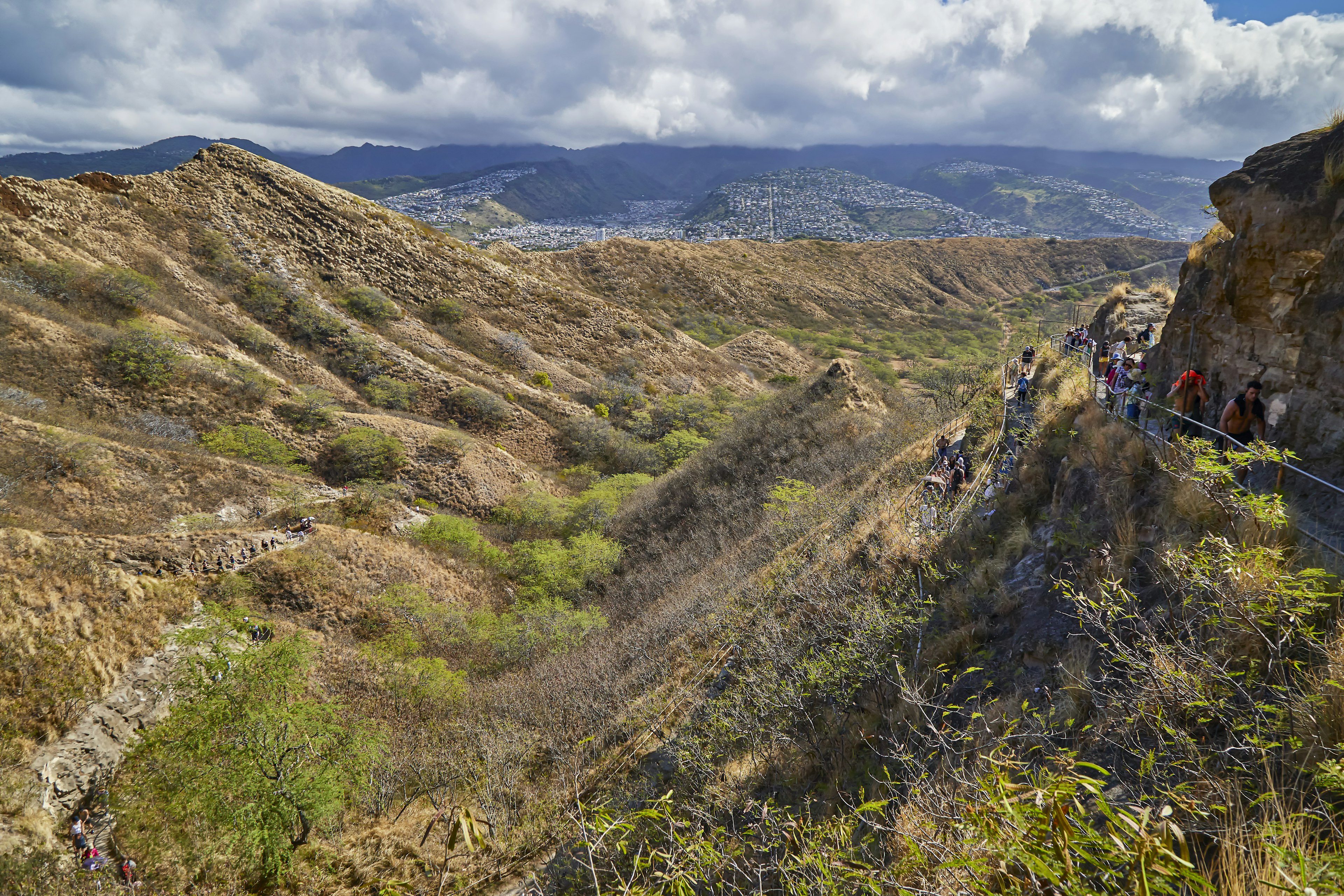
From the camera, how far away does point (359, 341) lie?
31.6 metres

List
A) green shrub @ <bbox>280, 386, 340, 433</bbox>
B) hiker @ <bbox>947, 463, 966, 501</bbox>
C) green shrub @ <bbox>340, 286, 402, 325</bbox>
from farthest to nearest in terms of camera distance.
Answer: green shrub @ <bbox>340, 286, 402, 325</bbox> < green shrub @ <bbox>280, 386, 340, 433</bbox> < hiker @ <bbox>947, 463, 966, 501</bbox>

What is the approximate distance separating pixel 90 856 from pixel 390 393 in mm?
23392

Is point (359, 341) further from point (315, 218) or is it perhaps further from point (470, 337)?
point (315, 218)

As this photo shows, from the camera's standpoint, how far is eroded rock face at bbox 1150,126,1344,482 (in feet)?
20.6

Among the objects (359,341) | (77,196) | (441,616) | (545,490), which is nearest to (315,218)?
(77,196)

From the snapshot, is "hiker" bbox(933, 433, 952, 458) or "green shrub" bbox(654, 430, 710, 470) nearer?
"hiker" bbox(933, 433, 952, 458)

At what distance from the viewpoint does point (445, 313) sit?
1495 inches

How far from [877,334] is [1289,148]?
64.9 m

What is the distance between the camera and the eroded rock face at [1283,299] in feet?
20.6

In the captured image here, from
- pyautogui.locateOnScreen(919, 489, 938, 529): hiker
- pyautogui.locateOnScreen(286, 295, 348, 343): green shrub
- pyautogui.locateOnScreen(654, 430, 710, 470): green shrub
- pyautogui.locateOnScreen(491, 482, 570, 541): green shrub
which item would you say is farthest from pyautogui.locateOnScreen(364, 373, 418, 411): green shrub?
pyautogui.locateOnScreen(919, 489, 938, 529): hiker

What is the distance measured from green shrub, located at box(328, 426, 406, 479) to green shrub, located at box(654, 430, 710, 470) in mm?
13915

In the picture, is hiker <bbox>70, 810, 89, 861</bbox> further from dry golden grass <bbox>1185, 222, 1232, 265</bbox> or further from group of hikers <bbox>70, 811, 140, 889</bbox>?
dry golden grass <bbox>1185, 222, 1232, 265</bbox>

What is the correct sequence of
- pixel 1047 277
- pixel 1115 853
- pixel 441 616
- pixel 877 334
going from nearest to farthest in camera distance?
pixel 1115 853 < pixel 441 616 < pixel 877 334 < pixel 1047 277

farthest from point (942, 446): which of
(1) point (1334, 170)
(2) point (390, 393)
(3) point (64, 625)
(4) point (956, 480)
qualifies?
(2) point (390, 393)
